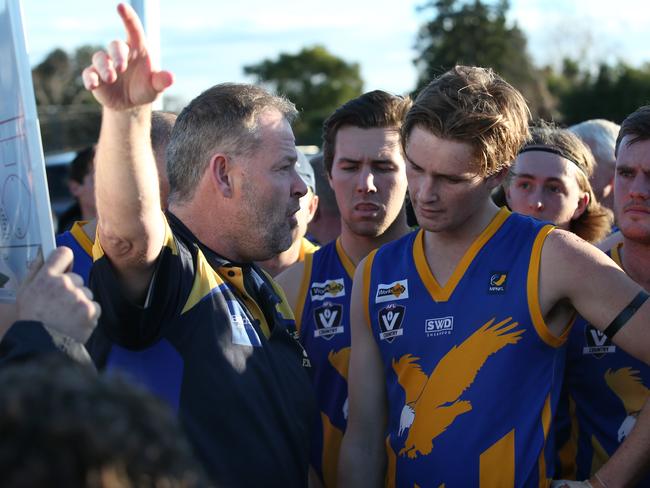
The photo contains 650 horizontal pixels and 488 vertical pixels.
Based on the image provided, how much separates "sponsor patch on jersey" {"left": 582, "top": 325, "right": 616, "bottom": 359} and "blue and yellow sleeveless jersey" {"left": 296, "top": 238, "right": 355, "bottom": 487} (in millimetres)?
923

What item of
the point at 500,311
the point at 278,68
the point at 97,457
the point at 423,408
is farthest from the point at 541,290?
the point at 278,68

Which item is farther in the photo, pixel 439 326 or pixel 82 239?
pixel 82 239

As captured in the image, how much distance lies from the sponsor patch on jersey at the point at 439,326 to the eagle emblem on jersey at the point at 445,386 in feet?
0.22

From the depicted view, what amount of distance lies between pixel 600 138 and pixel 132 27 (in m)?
4.19

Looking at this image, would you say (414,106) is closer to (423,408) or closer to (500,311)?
(500,311)

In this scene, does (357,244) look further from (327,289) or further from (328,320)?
(328,320)

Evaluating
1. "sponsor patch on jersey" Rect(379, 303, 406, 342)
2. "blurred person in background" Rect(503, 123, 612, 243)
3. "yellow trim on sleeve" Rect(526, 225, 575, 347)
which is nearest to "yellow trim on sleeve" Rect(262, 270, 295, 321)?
"sponsor patch on jersey" Rect(379, 303, 406, 342)

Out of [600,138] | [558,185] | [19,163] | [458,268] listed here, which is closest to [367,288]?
[458,268]

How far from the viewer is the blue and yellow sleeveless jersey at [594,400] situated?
2.97m

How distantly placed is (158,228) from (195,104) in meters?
0.80

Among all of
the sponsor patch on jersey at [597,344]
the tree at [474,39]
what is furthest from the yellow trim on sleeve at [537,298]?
the tree at [474,39]

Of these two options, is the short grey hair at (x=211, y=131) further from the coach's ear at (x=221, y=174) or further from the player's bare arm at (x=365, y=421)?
the player's bare arm at (x=365, y=421)

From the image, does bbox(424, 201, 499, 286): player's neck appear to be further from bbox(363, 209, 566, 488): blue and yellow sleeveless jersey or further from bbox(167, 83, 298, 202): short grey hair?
bbox(167, 83, 298, 202): short grey hair

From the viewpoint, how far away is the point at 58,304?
1.79m
